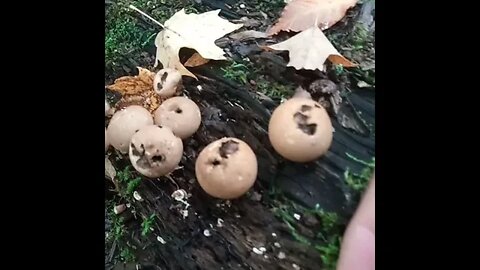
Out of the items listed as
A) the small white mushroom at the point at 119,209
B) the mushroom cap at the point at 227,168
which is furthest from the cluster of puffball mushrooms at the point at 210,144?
the small white mushroom at the point at 119,209

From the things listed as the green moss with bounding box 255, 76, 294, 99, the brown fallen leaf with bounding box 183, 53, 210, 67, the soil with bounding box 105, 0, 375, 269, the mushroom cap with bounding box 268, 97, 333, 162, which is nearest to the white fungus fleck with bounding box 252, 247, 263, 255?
the soil with bounding box 105, 0, 375, 269

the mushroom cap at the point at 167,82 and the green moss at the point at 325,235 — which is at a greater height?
the mushroom cap at the point at 167,82

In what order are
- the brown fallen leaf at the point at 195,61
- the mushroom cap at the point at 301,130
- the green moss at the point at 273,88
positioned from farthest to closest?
the brown fallen leaf at the point at 195,61, the green moss at the point at 273,88, the mushroom cap at the point at 301,130

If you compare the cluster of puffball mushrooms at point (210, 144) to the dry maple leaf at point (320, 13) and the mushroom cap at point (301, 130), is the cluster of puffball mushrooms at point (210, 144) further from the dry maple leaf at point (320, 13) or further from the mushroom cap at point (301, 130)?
the dry maple leaf at point (320, 13)

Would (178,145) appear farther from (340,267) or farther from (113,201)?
(340,267)

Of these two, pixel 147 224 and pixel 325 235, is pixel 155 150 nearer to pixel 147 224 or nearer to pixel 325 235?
pixel 147 224

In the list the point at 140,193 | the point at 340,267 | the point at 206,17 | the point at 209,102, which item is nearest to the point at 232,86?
the point at 209,102
